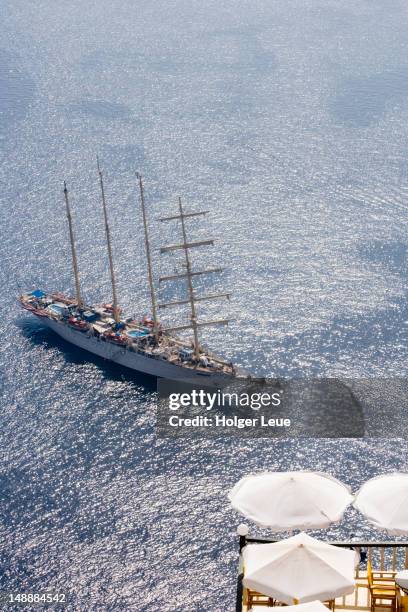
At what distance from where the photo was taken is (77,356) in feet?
332

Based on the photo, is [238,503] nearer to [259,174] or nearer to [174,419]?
[174,419]

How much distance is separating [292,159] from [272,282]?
38.2 m

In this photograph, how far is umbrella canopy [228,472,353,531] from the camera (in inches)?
1563

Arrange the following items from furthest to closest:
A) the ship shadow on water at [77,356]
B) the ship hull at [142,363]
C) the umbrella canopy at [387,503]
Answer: the ship shadow on water at [77,356] → the ship hull at [142,363] → the umbrella canopy at [387,503]

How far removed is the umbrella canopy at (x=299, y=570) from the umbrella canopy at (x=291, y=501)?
14.7 ft

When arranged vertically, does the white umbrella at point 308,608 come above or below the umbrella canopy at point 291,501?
above

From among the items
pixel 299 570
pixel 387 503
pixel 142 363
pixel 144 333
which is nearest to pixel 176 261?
pixel 144 333

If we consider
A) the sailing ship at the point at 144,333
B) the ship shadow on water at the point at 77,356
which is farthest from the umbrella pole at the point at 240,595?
the ship shadow on water at the point at 77,356

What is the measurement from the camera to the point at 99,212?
12912 centimetres

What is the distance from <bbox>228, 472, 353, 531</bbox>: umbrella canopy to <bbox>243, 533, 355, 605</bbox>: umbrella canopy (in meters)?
4.48

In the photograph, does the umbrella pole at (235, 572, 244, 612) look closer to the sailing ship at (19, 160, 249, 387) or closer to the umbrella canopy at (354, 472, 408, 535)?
the umbrella canopy at (354, 472, 408, 535)

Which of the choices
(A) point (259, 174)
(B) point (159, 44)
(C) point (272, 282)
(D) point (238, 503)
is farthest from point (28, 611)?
(B) point (159, 44)

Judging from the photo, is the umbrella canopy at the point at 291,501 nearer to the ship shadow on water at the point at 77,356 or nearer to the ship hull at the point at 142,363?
the ship hull at the point at 142,363

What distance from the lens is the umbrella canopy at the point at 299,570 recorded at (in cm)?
3338
